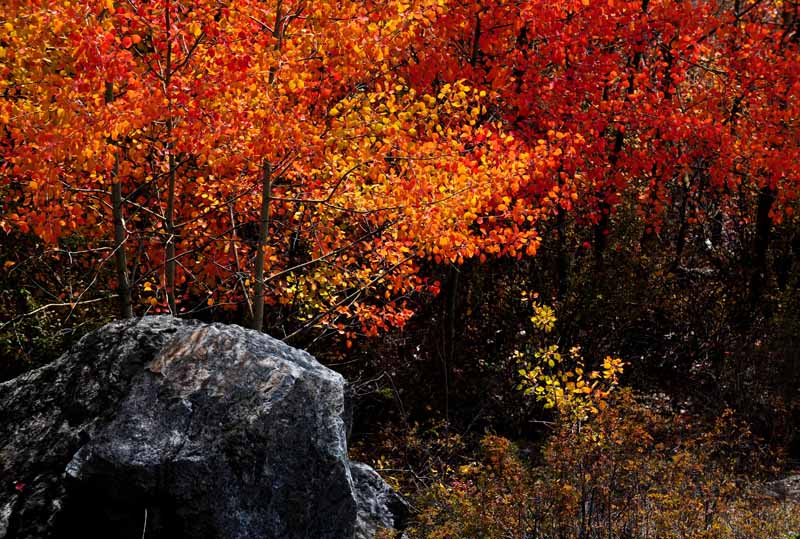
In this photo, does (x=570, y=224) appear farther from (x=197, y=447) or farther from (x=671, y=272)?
(x=197, y=447)

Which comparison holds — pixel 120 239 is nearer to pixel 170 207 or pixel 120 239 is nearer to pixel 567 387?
pixel 170 207

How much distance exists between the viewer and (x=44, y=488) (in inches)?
212

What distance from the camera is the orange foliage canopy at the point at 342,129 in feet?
22.8

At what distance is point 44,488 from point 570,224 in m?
8.97

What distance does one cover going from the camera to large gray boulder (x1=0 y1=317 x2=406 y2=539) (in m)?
5.24

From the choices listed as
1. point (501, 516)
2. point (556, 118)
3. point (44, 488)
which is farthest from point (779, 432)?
point (44, 488)

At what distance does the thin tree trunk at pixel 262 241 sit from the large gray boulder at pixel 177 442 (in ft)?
7.39

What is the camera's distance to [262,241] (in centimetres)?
807

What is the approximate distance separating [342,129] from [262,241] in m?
1.27

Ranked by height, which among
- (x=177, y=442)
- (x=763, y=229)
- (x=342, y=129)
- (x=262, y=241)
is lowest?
(x=177, y=442)

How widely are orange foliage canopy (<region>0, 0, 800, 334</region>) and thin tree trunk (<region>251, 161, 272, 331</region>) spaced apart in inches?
4.7

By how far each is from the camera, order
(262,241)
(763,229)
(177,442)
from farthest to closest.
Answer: (763,229), (262,241), (177,442)

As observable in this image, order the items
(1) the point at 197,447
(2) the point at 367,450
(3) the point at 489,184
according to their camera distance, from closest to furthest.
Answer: (1) the point at 197,447, (3) the point at 489,184, (2) the point at 367,450

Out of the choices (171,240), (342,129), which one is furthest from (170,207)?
(342,129)
